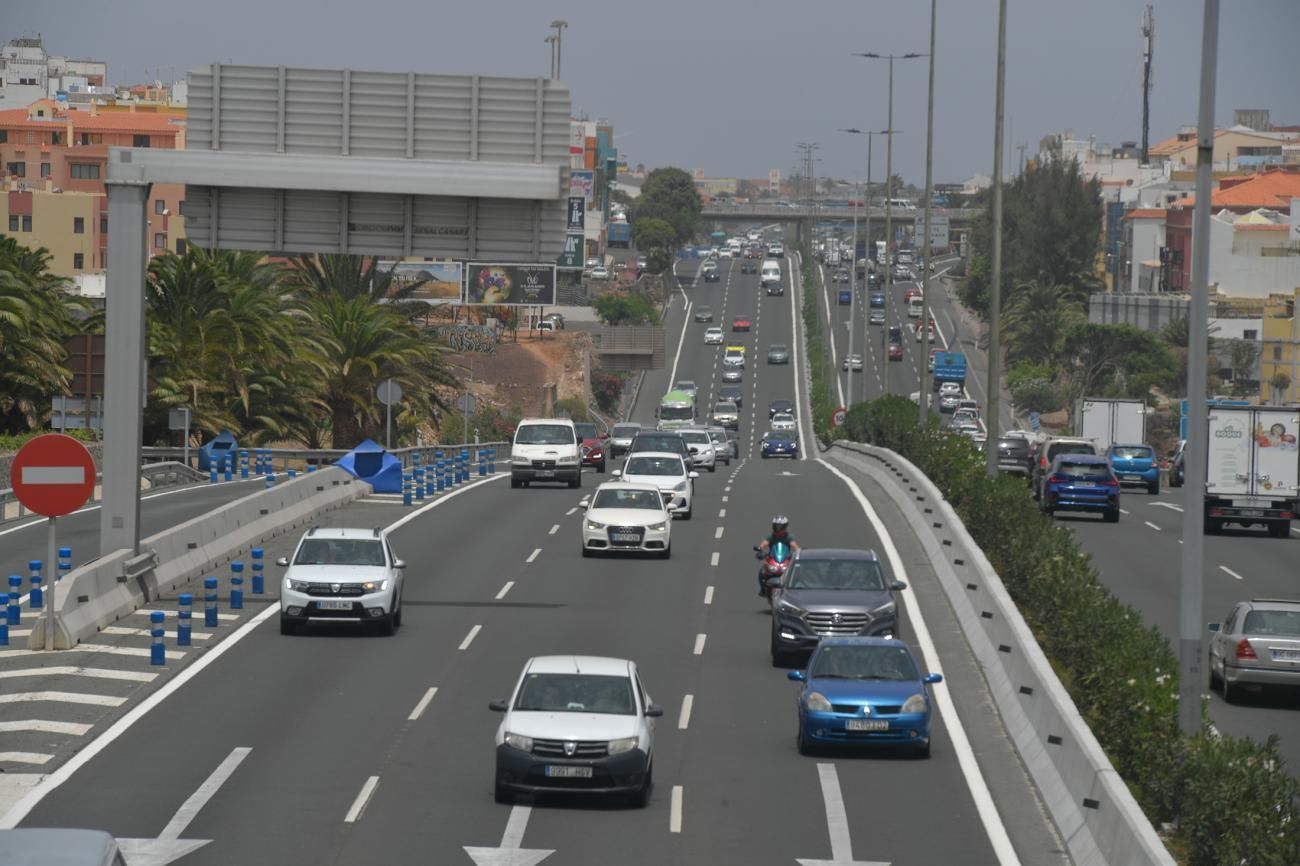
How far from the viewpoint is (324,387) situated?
69.9 metres

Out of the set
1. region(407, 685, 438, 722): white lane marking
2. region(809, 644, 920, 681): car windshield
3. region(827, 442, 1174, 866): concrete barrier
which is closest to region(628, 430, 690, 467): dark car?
region(827, 442, 1174, 866): concrete barrier

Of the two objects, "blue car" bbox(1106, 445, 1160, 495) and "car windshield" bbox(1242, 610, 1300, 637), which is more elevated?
"blue car" bbox(1106, 445, 1160, 495)

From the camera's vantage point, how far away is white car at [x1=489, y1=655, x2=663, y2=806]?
1822cm

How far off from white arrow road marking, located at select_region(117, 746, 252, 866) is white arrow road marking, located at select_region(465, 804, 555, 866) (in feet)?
7.52

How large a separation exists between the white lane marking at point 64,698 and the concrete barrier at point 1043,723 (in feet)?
34.3

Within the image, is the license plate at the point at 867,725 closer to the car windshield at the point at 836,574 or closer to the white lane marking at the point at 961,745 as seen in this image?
the white lane marking at the point at 961,745

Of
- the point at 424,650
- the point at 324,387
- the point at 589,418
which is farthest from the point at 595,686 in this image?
the point at 589,418

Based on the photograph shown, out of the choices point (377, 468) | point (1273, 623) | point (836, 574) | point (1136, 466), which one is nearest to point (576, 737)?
point (836, 574)

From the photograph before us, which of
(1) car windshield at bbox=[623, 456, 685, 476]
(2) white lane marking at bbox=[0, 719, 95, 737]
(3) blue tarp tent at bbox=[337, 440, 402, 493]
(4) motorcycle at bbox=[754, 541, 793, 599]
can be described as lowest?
(2) white lane marking at bbox=[0, 719, 95, 737]

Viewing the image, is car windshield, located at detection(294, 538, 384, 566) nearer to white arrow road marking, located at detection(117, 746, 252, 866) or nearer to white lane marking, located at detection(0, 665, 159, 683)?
white lane marking, located at detection(0, 665, 159, 683)

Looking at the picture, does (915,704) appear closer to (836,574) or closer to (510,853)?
(510,853)

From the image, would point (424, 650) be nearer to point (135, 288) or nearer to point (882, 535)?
point (135, 288)

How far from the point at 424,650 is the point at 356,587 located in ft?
4.84

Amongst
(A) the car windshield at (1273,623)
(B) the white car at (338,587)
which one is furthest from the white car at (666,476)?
(A) the car windshield at (1273,623)
